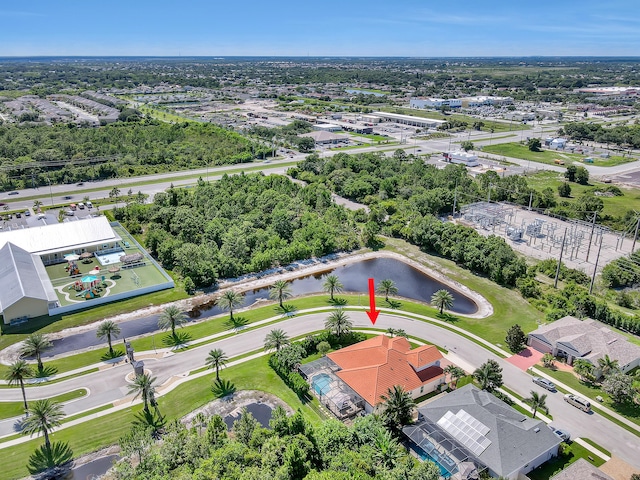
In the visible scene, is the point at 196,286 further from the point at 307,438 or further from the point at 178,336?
the point at 307,438

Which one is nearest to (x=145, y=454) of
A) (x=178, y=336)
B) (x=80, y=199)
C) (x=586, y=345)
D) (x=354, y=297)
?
(x=178, y=336)

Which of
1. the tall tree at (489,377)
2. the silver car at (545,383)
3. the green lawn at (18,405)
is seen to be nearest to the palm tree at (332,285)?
the tall tree at (489,377)

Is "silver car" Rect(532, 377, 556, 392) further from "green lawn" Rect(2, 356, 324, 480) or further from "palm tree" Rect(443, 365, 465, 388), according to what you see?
"green lawn" Rect(2, 356, 324, 480)

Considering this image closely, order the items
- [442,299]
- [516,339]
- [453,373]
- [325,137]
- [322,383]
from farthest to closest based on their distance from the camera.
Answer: [325,137] < [442,299] < [516,339] < [453,373] < [322,383]

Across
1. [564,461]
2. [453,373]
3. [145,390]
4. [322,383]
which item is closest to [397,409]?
[322,383]

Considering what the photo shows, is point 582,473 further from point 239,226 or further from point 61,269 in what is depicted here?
point 61,269

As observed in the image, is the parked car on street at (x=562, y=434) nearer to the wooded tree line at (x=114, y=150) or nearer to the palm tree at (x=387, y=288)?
the palm tree at (x=387, y=288)
